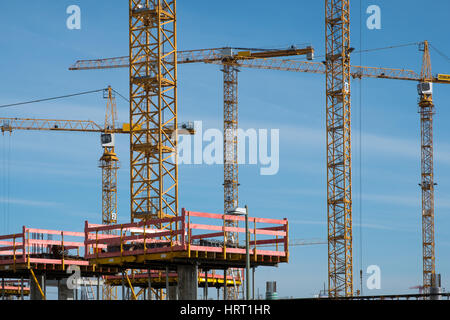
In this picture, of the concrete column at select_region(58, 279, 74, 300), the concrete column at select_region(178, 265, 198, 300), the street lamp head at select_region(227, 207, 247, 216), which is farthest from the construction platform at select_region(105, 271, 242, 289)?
the street lamp head at select_region(227, 207, 247, 216)

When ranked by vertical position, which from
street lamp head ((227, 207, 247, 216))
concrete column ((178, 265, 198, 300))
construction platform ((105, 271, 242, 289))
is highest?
street lamp head ((227, 207, 247, 216))

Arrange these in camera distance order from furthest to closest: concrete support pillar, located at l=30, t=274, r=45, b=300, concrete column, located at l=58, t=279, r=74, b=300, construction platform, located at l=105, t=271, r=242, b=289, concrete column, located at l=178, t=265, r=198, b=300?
construction platform, located at l=105, t=271, r=242, b=289 < concrete column, located at l=58, t=279, r=74, b=300 < concrete support pillar, located at l=30, t=274, r=45, b=300 < concrete column, located at l=178, t=265, r=198, b=300

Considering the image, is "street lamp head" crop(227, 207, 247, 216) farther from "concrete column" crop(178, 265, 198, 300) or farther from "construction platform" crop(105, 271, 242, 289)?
Result: "construction platform" crop(105, 271, 242, 289)

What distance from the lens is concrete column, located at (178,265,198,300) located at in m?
42.7

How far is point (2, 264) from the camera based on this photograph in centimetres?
5097

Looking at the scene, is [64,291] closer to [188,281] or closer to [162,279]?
[162,279]

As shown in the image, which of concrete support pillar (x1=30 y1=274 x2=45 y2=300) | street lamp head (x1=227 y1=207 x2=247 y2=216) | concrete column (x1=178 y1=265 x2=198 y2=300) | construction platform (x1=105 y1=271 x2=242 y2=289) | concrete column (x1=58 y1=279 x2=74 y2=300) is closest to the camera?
street lamp head (x1=227 y1=207 x2=247 y2=216)

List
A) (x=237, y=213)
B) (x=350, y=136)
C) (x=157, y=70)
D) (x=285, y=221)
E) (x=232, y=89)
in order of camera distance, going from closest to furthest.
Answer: (x=237, y=213) < (x=285, y=221) < (x=157, y=70) < (x=350, y=136) < (x=232, y=89)

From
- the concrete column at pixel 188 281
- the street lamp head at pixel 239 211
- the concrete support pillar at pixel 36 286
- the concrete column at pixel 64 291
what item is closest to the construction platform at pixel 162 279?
the concrete column at pixel 64 291

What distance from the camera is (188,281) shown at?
43500 millimetres

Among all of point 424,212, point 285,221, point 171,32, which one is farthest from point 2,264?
point 424,212

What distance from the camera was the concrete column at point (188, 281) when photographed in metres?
42.7
